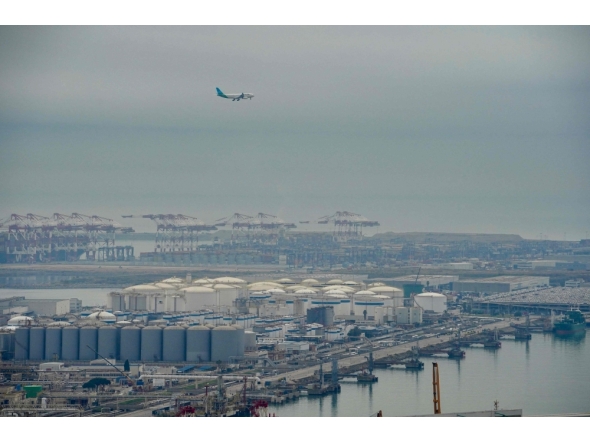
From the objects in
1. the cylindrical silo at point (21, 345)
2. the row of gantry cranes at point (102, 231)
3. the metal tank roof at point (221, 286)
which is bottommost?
the cylindrical silo at point (21, 345)

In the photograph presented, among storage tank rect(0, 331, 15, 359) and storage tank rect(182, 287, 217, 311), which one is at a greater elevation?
storage tank rect(182, 287, 217, 311)

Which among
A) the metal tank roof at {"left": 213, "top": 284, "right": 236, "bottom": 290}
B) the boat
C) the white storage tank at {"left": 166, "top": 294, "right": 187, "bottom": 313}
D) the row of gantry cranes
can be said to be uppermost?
the row of gantry cranes

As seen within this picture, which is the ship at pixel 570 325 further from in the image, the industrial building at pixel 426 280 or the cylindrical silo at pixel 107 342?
the cylindrical silo at pixel 107 342

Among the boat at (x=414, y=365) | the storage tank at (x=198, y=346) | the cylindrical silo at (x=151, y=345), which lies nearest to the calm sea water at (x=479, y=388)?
the boat at (x=414, y=365)

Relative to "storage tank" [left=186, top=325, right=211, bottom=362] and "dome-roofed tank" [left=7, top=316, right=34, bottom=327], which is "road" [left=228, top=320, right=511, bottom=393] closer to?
"storage tank" [left=186, top=325, right=211, bottom=362]

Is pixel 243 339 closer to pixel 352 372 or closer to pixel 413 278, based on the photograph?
pixel 352 372

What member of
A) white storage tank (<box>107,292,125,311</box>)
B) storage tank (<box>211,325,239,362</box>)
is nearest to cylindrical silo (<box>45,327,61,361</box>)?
storage tank (<box>211,325,239,362</box>)
